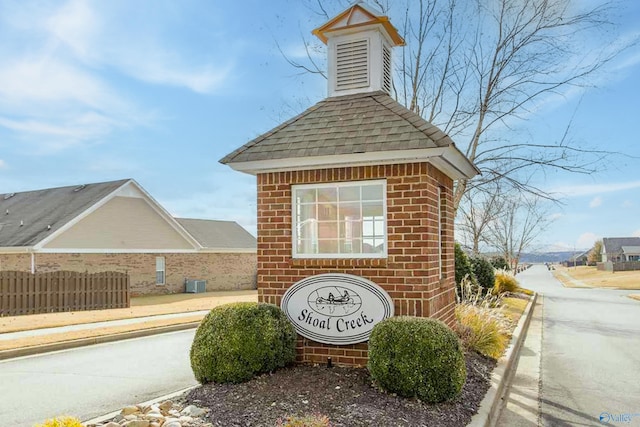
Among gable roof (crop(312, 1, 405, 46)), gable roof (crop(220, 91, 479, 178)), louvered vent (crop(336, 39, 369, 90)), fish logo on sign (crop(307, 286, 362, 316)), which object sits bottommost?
fish logo on sign (crop(307, 286, 362, 316))

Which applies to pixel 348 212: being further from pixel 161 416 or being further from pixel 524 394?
pixel 161 416

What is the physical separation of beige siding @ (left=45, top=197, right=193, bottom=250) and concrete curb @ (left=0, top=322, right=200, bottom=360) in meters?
11.4

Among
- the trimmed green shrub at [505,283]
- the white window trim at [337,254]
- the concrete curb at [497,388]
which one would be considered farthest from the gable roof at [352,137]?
the trimmed green shrub at [505,283]

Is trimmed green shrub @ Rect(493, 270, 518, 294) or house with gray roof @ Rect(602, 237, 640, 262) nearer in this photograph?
trimmed green shrub @ Rect(493, 270, 518, 294)

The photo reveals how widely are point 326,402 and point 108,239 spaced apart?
22.8 metres

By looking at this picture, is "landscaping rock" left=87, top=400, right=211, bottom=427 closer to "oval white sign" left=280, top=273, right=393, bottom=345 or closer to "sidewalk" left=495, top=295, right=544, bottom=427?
"oval white sign" left=280, top=273, right=393, bottom=345

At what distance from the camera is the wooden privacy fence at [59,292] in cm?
1894

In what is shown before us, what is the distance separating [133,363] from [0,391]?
2387 mm

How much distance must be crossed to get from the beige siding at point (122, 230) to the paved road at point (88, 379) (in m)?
13.8

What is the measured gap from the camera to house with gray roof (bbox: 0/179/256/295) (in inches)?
930

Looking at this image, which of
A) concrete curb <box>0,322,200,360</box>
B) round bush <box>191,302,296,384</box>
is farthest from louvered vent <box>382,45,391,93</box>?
concrete curb <box>0,322,200,360</box>

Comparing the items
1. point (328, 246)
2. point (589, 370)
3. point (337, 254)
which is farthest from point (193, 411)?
point (589, 370)

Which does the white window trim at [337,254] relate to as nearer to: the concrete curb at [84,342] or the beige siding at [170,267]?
the concrete curb at [84,342]

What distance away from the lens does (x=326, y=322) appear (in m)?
7.32
